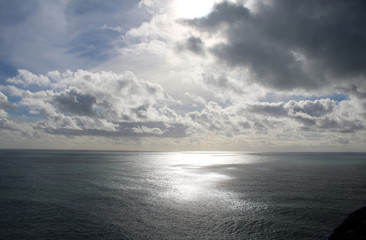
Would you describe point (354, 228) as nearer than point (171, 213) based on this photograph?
Yes

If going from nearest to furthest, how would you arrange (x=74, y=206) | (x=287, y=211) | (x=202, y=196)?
1. (x=287, y=211)
2. (x=74, y=206)
3. (x=202, y=196)

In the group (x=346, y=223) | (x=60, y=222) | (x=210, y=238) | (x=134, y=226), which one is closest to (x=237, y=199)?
(x=210, y=238)

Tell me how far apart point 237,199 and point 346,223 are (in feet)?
114

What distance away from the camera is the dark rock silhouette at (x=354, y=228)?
1784 centimetres

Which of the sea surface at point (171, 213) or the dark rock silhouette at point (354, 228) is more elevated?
the dark rock silhouette at point (354, 228)

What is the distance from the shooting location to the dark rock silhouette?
1784cm

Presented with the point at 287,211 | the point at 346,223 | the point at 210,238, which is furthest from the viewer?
the point at 287,211

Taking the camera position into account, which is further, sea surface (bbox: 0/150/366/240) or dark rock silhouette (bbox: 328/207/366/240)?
sea surface (bbox: 0/150/366/240)

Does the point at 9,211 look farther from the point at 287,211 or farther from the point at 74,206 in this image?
the point at 287,211

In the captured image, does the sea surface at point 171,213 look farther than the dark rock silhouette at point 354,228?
Yes

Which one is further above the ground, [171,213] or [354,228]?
[354,228]

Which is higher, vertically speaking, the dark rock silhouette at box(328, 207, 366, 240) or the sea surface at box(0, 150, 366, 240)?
the dark rock silhouette at box(328, 207, 366, 240)

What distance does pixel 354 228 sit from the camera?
19.4 metres

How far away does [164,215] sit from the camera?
42250 millimetres
